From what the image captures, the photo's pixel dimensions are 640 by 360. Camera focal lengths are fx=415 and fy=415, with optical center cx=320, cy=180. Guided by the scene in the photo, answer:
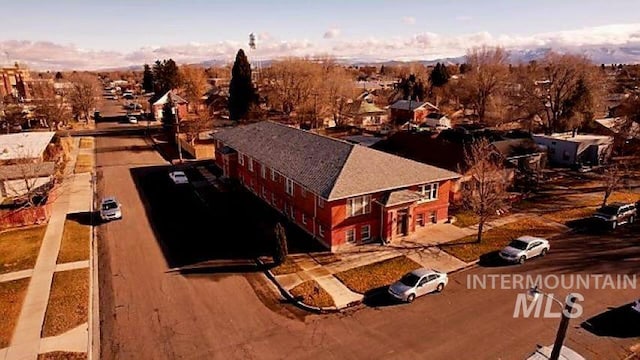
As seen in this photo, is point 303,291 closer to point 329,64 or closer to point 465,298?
point 465,298

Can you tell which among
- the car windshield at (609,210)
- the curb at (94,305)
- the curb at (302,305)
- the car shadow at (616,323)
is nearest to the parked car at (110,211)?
the curb at (94,305)

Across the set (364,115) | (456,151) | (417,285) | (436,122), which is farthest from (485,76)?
(417,285)

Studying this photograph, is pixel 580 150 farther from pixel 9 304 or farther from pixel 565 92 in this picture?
pixel 9 304

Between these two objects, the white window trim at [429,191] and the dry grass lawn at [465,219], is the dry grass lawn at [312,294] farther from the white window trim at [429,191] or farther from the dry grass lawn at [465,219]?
the dry grass lawn at [465,219]

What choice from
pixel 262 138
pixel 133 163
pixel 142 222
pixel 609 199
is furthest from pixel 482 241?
pixel 133 163

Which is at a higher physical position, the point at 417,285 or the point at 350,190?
the point at 350,190
